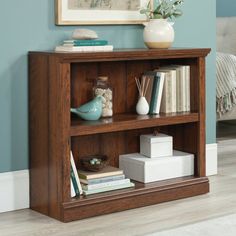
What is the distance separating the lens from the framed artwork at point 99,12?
10.2 feet

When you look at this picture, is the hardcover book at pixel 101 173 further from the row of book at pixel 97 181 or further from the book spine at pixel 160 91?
Answer: the book spine at pixel 160 91

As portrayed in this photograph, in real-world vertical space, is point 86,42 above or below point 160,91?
above

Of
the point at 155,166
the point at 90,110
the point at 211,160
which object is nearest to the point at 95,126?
the point at 90,110


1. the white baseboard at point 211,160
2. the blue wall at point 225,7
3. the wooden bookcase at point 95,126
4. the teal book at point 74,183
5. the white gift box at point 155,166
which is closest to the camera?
the wooden bookcase at point 95,126

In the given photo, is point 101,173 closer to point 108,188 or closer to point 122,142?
point 108,188

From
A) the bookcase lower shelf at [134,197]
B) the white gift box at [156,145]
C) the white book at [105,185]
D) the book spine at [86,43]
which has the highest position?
the book spine at [86,43]

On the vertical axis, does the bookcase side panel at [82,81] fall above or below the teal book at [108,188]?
above

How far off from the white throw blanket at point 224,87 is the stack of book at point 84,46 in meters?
1.67

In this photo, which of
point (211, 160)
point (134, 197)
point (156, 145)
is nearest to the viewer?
point (134, 197)

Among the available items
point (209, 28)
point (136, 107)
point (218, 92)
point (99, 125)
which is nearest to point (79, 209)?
point (99, 125)

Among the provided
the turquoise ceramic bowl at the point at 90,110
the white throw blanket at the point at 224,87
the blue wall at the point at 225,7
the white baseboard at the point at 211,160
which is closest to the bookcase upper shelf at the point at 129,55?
the turquoise ceramic bowl at the point at 90,110

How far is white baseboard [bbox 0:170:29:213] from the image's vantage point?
3.04m

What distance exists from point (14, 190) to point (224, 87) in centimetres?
199

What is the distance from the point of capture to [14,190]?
307 cm
